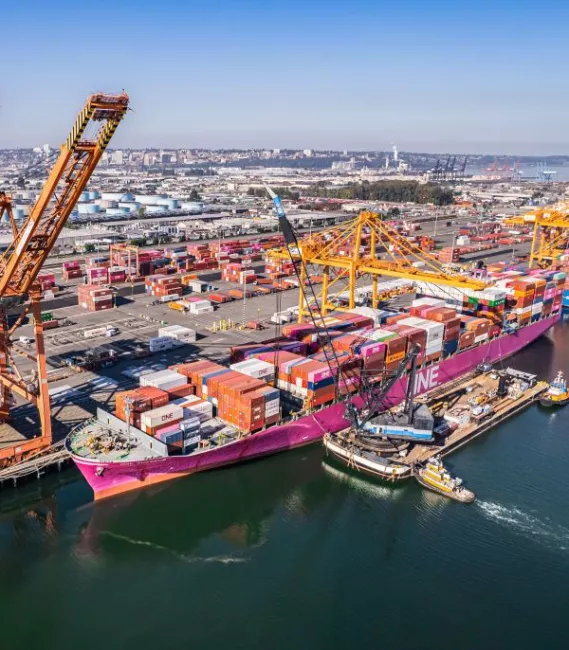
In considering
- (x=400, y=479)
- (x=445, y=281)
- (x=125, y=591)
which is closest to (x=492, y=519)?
(x=400, y=479)

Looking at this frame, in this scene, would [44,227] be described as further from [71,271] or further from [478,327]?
[71,271]

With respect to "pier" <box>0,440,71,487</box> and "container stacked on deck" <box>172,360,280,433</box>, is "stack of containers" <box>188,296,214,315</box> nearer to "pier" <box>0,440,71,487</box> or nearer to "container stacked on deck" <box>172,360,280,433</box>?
"container stacked on deck" <box>172,360,280,433</box>

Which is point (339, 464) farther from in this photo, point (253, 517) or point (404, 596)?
point (404, 596)

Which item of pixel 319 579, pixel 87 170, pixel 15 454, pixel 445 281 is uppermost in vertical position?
pixel 87 170

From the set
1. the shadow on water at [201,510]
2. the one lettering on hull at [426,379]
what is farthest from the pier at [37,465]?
the one lettering on hull at [426,379]

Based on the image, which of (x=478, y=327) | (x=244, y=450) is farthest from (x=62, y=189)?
(x=478, y=327)

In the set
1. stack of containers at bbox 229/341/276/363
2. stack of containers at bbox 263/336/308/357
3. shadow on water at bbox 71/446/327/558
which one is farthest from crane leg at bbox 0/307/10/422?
stack of containers at bbox 263/336/308/357
